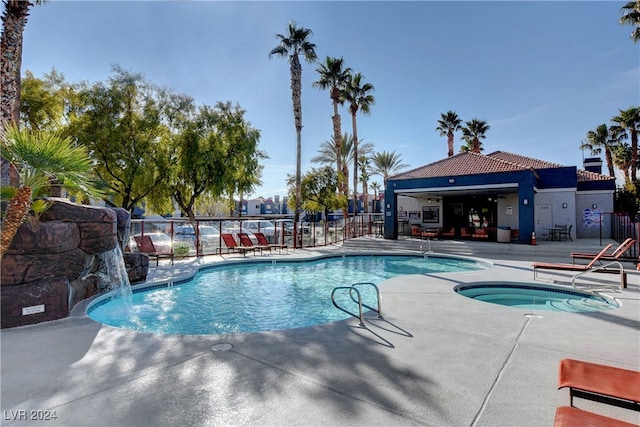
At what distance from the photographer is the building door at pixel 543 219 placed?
787 inches

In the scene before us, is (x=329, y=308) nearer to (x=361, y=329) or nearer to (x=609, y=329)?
(x=361, y=329)

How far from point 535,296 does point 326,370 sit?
262 inches

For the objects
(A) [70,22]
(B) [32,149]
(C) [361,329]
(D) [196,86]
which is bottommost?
(C) [361,329]

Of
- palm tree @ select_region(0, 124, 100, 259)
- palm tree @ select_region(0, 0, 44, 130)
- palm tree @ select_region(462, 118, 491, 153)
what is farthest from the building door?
palm tree @ select_region(0, 0, 44, 130)

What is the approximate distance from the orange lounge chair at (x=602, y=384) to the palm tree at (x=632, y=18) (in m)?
19.9

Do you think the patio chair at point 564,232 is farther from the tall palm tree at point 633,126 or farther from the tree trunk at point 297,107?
the tree trunk at point 297,107

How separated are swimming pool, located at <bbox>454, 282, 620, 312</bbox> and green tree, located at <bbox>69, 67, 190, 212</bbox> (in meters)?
14.5

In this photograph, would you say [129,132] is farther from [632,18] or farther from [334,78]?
[632,18]

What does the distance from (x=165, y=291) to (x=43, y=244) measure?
12.0 ft

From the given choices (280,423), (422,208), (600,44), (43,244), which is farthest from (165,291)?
(422,208)

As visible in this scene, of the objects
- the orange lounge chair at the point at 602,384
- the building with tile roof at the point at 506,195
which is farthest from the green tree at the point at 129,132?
the orange lounge chair at the point at 602,384

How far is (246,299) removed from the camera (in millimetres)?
8430

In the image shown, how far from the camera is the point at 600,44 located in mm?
12320

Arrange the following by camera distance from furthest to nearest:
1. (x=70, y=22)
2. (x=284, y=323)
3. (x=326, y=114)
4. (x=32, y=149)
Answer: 1. (x=326, y=114)
2. (x=70, y=22)
3. (x=284, y=323)
4. (x=32, y=149)
